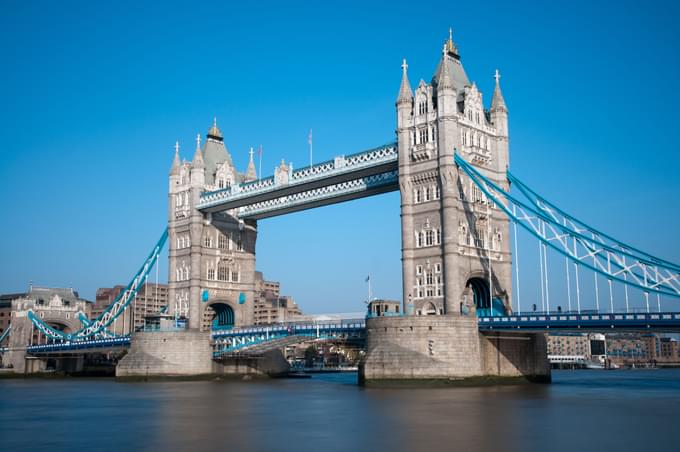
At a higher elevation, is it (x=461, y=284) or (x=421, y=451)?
(x=461, y=284)

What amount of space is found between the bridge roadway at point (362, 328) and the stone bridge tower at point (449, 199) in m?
4.80

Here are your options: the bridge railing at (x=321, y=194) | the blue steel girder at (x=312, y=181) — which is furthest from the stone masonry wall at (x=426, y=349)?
the blue steel girder at (x=312, y=181)

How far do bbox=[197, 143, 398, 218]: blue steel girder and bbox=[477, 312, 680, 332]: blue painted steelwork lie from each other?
16.2 metres

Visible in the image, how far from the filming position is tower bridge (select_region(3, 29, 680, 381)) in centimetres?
5147

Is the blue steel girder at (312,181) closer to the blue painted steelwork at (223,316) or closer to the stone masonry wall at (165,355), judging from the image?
the blue painted steelwork at (223,316)

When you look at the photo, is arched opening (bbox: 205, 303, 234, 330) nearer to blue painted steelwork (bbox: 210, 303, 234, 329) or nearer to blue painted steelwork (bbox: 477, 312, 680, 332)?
blue painted steelwork (bbox: 210, 303, 234, 329)

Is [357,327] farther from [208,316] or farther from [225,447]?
[208,316]

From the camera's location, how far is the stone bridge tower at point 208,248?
7894cm

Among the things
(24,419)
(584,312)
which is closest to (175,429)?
(24,419)

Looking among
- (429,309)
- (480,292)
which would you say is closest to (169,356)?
(429,309)

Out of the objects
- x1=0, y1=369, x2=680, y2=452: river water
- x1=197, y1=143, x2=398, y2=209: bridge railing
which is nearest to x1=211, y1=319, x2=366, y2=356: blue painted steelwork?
x1=197, y1=143, x2=398, y2=209: bridge railing

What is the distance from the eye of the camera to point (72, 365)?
104188mm

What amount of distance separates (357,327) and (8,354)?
67.7m

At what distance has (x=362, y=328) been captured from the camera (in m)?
61.6
